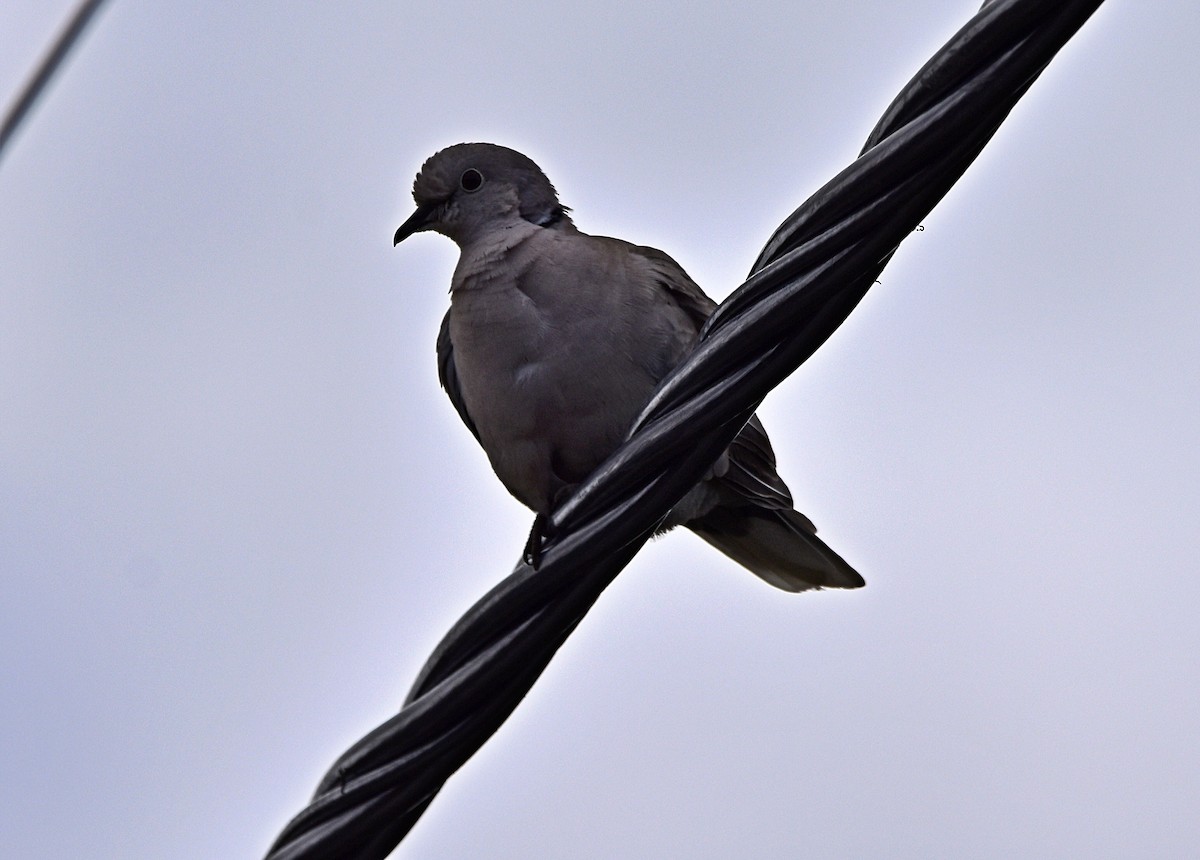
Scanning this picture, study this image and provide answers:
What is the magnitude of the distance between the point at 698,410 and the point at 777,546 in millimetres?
1836

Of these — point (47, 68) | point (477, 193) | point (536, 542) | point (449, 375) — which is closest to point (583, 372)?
point (449, 375)

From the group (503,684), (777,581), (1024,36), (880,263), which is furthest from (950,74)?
(777,581)

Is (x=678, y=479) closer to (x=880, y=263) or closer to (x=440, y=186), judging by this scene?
(x=880, y=263)

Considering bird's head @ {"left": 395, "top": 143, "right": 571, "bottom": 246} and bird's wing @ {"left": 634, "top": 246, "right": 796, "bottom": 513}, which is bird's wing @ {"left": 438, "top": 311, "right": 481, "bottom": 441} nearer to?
bird's head @ {"left": 395, "top": 143, "right": 571, "bottom": 246}

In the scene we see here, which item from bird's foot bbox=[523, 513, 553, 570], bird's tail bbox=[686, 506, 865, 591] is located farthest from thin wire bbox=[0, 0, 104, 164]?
bird's tail bbox=[686, 506, 865, 591]

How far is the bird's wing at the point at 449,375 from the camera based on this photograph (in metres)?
3.69

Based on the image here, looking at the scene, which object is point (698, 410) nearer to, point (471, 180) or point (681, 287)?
point (681, 287)

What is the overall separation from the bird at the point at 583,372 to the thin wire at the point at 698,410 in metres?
0.94

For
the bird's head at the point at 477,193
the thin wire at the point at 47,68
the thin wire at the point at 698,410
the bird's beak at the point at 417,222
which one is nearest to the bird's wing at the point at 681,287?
the bird's head at the point at 477,193

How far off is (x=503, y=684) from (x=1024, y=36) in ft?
3.69

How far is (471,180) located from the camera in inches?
164

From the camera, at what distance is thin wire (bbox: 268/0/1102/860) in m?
1.79

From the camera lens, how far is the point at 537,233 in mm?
3568

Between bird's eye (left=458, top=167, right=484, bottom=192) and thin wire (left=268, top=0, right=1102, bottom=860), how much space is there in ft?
7.60
